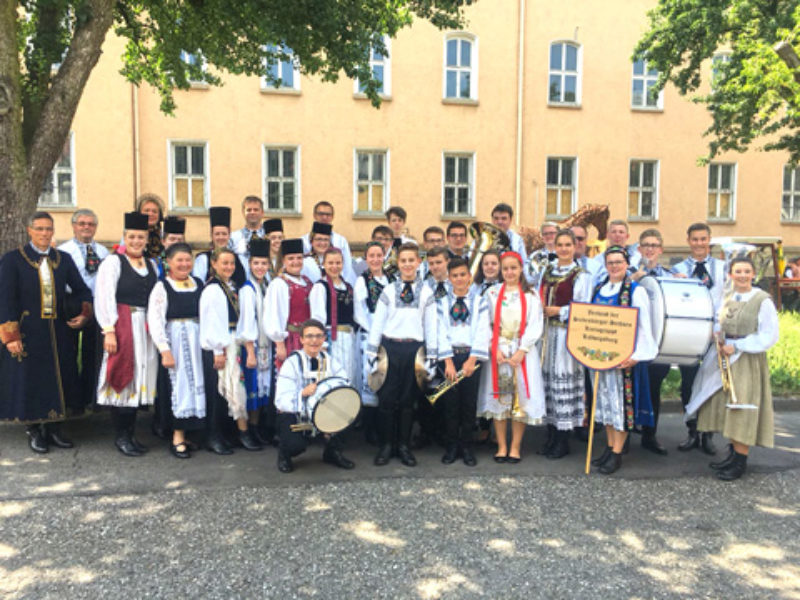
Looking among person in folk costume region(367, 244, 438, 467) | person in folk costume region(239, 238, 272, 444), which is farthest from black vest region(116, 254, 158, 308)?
person in folk costume region(367, 244, 438, 467)

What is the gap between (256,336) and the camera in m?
5.84

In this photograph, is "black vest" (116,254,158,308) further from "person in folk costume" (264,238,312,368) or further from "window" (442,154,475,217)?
"window" (442,154,475,217)

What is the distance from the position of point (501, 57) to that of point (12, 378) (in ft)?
58.8

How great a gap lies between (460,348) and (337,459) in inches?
56.8

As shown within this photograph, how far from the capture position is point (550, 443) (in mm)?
5914

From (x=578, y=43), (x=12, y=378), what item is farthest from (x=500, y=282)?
(x=578, y=43)

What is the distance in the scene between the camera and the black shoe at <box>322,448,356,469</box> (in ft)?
17.9

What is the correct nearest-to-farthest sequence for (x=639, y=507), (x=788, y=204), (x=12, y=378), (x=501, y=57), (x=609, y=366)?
1. (x=639, y=507)
2. (x=609, y=366)
3. (x=12, y=378)
4. (x=501, y=57)
5. (x=788, y=204)

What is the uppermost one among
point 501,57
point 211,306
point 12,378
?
point 501,57

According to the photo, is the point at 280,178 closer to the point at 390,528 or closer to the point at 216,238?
the point at 216,238

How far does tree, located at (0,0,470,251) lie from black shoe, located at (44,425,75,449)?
6.81 feet

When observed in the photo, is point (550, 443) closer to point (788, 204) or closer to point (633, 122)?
point (633, 122)

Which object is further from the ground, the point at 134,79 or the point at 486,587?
the point at 134,79

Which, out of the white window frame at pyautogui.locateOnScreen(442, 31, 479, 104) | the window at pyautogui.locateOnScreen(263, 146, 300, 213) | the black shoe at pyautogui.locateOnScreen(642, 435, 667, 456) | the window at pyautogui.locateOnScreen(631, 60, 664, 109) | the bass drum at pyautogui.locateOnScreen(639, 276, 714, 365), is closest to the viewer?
the bass drum at pyautogui.locateOnScreen(639, 276, 714, 365)
